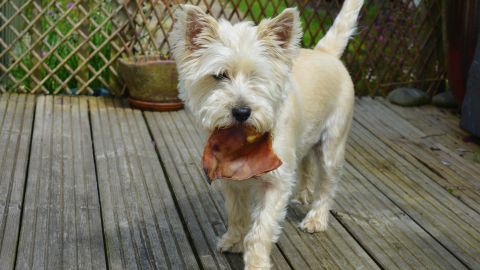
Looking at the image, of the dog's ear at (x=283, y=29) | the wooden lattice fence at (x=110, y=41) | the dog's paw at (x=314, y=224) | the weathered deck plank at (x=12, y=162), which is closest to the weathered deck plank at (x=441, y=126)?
the wooden lattice fence at (x=110, y=41)

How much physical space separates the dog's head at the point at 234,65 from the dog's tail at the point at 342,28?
35.4 inches

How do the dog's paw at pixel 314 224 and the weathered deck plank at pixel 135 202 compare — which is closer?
the weathered deck plank at pixel 135 202

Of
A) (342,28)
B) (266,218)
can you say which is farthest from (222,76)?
(342,28)

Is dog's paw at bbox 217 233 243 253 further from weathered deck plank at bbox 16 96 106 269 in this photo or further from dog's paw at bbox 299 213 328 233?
weathered deck plank at bbox 16 96 106 269

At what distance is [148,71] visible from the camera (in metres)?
5.05

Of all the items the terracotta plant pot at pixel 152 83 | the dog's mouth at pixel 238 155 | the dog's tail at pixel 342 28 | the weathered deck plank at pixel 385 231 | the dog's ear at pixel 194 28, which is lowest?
the terracotta plant pot at pixel 152 83

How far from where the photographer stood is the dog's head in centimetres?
252

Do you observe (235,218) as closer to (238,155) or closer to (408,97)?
(238,155)

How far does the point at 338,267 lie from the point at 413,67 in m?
3.33

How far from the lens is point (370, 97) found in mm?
5965

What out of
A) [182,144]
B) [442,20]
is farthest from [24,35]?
[442,20]

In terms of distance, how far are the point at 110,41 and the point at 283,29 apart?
9.85ft

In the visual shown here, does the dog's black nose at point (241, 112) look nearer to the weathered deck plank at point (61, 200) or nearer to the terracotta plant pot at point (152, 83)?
the weathered deck plank at point (61, 200)

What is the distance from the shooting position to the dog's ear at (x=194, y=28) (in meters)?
A: 2.58
